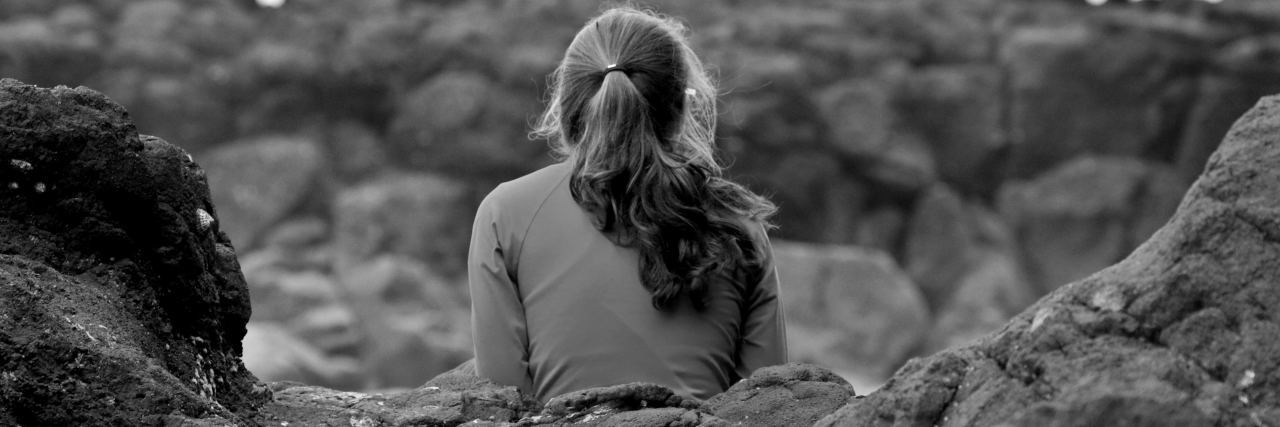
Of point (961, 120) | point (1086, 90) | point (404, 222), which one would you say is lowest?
point (404, 222)

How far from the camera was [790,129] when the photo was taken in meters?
16.1

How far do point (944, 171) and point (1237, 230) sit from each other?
615 inches

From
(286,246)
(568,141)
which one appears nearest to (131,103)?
(286,246)

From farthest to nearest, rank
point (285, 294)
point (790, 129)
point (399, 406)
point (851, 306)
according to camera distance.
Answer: point (790, 129), point (851, 306), point (285, 294), point (399, 406)

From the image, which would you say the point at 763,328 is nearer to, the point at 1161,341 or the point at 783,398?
the point at 783,398

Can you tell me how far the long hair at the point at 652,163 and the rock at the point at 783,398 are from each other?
0.26 meters

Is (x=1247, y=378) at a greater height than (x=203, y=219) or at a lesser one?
lesser

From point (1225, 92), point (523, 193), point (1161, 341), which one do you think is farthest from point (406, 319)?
point (1161, 341)

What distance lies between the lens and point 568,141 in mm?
2779

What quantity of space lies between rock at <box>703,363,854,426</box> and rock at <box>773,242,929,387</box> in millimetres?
12480

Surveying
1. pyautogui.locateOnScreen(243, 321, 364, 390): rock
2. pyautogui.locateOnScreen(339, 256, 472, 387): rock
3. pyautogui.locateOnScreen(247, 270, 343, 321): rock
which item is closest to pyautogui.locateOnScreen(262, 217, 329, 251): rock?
pyautogui.locateOnScreen(247, 270, 343, 321): rock

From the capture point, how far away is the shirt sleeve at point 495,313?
2.57m

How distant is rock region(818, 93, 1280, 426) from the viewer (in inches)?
62.1

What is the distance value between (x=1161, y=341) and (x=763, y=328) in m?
1.06
